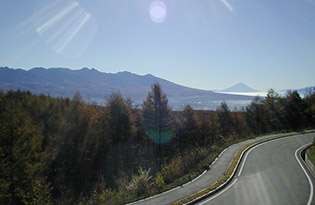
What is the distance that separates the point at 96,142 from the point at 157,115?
10681 millimetres

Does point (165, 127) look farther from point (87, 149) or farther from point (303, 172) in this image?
point (303, 172)

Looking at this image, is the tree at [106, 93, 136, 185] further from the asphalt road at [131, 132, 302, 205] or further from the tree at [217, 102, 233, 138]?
the tree at [217, 102, 233, 138]

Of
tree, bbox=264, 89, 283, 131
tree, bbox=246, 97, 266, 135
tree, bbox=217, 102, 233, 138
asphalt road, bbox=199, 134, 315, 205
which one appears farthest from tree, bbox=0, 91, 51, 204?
tree, bbox=264, 89, 283, 131

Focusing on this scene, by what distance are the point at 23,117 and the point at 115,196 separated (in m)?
15.7

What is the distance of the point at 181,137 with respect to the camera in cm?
4366

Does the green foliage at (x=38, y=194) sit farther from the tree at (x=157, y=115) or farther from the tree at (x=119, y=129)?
the tree at (x=157, y=115)

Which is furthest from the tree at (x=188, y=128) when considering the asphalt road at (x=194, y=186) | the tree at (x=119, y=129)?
the asphalt road at (x=194, y=186)

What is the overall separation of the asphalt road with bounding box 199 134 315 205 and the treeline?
4.23 m

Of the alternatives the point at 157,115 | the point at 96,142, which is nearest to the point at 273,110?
the point at 157,115

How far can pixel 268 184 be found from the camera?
13734mm

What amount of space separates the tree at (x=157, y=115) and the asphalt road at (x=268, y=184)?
1882 cm

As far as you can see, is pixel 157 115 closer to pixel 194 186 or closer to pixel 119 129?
pixel 119 129

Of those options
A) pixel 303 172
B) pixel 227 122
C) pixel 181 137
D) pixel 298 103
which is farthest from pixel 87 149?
pixel 298 103

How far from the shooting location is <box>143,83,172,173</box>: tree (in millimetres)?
38156
